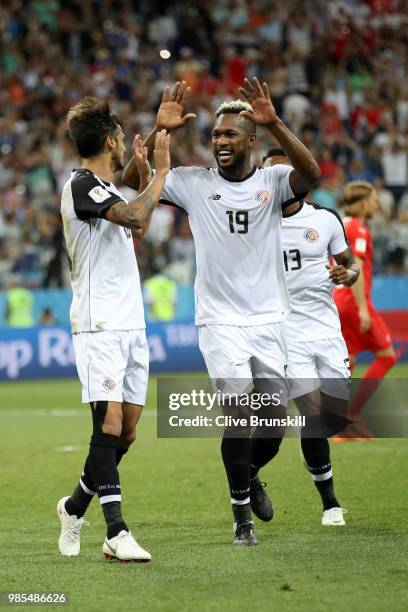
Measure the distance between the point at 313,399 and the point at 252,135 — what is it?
194 centimetres

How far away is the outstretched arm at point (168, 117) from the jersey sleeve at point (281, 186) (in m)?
0.61

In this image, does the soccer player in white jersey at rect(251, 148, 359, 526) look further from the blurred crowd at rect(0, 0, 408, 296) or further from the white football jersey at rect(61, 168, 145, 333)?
the blurred crowd at rect(0, 0, 408, 296)

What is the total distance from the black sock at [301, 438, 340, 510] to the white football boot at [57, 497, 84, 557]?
5.55 feet

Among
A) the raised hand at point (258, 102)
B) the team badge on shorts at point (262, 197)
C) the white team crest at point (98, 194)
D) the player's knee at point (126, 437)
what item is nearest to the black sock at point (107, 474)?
the player's knee at point (126, 437)

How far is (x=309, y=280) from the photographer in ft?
30.9

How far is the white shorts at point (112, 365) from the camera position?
23.2 ft

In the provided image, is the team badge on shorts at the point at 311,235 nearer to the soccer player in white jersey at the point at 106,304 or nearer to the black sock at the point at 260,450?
the black sock at the point at 260,450

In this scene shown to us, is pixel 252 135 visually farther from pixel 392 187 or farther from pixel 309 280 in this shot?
pixel 392 187

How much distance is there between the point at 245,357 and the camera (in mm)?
7445

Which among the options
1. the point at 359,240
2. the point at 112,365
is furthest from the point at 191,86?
the point at 112,365

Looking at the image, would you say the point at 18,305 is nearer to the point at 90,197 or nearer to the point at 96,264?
the point at 96,264

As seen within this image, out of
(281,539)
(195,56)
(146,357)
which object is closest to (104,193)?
(146,357)

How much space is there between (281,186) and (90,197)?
3.93 ft

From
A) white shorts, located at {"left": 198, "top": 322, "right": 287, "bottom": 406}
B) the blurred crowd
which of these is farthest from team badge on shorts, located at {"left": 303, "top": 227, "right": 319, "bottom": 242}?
the blurred crowd
